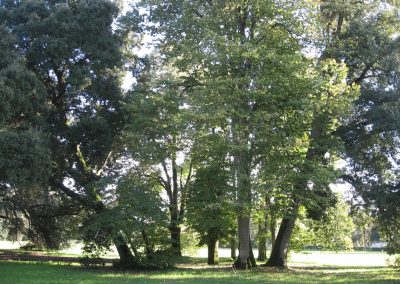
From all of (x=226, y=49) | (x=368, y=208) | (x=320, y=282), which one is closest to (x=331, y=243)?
(x=368, y=208)

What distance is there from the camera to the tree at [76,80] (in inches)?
923

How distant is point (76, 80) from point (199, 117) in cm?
762

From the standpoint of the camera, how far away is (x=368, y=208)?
82.6 ft

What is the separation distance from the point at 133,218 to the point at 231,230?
753 cm

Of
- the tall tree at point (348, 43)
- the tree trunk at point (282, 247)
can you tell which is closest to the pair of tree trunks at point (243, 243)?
the tall tree at point (348, 43)

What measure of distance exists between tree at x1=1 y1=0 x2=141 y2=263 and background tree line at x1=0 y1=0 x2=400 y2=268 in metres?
0.08

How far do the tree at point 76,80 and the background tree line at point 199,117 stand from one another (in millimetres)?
81

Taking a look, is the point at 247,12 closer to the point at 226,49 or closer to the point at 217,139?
the point at 226,49

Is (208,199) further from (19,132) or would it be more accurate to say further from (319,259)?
(319,259)

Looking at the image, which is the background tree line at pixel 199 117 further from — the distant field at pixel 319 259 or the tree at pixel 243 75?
the distant field at pixel 319 259

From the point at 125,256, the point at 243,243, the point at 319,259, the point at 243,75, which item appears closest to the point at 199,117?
the point at 243,75

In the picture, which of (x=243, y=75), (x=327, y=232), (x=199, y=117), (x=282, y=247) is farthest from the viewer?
(x=327, y=232)

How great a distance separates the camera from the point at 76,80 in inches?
930

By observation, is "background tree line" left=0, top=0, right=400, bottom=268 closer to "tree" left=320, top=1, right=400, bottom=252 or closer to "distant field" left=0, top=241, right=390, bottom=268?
"tree" left=320, top=1, right=400, bottom=252
